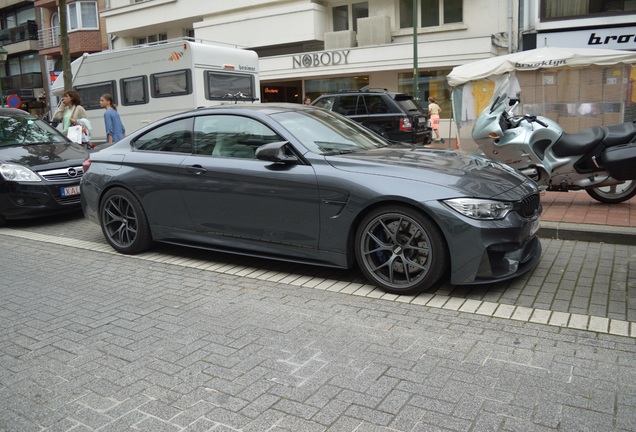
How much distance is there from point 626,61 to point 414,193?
9274mm

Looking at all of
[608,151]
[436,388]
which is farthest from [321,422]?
[608,151]

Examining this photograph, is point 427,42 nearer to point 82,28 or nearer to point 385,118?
point 385,118

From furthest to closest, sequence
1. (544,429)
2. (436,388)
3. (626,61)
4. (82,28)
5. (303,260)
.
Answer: (82,28), (626,61), (303,260), (436,388), (544,429)

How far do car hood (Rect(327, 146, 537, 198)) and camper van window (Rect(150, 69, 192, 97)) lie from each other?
360 inches

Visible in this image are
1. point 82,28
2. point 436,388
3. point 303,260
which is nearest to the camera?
point 436,388

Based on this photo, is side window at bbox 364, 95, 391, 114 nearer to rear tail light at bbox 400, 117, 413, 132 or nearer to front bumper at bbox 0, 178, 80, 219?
rear tail light at bbox 400, 117, 413, 132

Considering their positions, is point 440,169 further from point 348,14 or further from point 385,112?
point 348,14

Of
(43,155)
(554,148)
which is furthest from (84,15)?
(554,148)

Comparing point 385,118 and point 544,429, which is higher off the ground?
point 385,118

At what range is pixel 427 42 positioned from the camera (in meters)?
21.4

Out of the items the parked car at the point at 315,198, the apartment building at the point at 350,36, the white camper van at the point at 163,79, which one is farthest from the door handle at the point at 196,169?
the apartment building at the point at 350,36

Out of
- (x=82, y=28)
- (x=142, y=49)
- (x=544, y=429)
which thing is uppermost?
(x=82, y=28)

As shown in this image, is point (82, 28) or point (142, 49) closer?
point (142, 49)

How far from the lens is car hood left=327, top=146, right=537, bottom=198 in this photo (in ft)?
14.8
